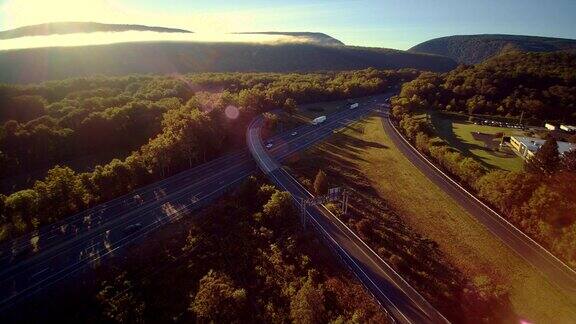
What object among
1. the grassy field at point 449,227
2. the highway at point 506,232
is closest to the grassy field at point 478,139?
the highway at point 506,232

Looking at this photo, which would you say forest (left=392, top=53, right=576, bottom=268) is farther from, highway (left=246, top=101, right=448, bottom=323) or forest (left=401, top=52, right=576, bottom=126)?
highway (left=246, top=101, right=448, bottom=323)

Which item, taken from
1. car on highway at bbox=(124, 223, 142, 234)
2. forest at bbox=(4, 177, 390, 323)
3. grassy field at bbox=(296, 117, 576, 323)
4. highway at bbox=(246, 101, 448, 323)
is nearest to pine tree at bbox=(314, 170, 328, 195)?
highway at bbox=(246, 101, 448, 323)

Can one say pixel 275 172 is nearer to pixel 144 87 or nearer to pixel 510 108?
pixel 144 87

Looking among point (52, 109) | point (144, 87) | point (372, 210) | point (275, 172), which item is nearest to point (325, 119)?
point (275, 172)

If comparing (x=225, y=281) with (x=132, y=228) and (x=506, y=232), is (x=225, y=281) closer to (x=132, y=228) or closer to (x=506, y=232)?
(x=132, y=228)

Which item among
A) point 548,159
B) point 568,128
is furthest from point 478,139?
point 548,159
